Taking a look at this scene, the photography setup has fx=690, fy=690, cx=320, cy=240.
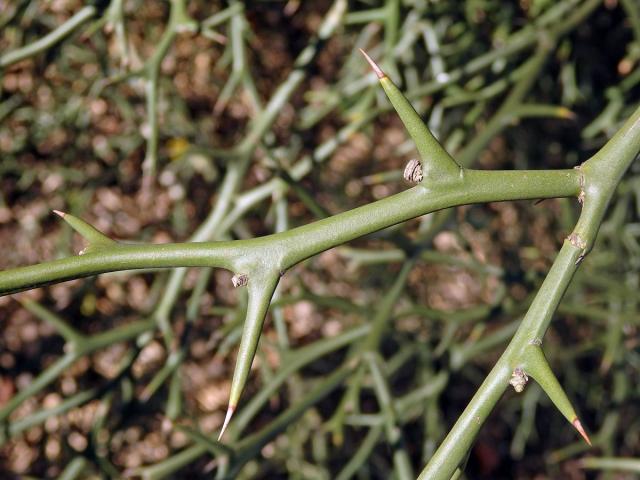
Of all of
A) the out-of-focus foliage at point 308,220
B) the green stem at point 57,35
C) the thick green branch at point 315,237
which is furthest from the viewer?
the out-of-focus foliage at point 308,220

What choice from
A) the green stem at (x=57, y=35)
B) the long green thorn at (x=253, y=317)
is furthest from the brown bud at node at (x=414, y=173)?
the green stem at (x=57, y=35)

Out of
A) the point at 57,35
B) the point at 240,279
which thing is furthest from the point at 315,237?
the point at 57,35

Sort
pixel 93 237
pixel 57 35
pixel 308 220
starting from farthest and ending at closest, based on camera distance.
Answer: pixel 308 220, pixel 57 35, pixel 93 237

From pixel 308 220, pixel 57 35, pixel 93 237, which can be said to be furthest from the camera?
pixel 308 220

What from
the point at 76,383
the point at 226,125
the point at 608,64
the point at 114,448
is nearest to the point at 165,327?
the point at 114,448

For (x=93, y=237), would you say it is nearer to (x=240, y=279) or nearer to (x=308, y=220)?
(x=240, y=279)

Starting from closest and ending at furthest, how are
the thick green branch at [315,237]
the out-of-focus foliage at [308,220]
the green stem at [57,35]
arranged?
the thick green branch at [315,237] < the green stem at [57,35] < the out-of-focus foliage at [308,220]

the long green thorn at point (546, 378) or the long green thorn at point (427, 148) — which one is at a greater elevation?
the long green thorn at point (427, 148)

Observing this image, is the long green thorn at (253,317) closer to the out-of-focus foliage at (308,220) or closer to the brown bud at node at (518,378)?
the brown bud at node at (518,378)
